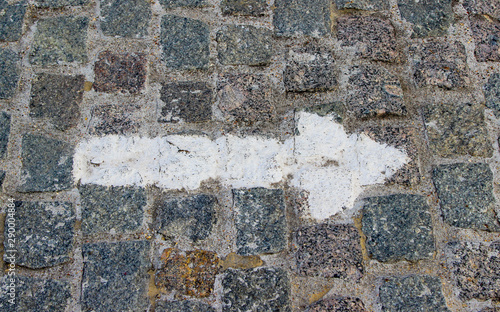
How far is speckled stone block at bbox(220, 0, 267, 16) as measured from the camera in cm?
175

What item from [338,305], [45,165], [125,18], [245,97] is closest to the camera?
[338,305]

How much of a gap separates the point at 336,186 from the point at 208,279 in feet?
1.82

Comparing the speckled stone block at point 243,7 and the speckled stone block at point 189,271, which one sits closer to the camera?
the speckled stone block at point 189,271

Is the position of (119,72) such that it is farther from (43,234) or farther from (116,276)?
(116,276)

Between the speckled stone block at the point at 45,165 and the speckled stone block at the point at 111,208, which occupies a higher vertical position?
the speckled stone block at the point at 45,165

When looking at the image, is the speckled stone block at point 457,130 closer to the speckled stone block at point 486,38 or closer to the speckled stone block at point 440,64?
the speckled stone block at point 440,64

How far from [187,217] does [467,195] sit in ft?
3.30

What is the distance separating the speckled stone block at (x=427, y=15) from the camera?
5.74 ft

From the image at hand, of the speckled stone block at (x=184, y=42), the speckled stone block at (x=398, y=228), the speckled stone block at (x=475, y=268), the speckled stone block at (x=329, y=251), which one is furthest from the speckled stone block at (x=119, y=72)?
the speckled stone block at (x=475, y=268)

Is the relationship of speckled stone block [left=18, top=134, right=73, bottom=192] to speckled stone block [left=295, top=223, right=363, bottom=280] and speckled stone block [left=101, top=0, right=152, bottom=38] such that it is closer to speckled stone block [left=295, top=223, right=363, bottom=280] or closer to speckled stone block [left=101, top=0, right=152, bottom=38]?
speckled stone block [left=101, top=0, right=152, bottom=38]

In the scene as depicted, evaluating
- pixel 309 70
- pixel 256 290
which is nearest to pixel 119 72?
pixel 309 70

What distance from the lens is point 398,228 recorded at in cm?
147

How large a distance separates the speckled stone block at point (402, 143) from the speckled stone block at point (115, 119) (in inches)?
33.6

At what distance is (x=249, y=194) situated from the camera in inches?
59.2
